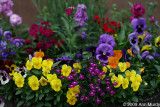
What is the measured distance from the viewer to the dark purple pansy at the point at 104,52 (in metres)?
2.21

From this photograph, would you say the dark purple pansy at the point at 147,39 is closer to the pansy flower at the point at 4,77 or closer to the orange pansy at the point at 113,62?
the orange pansy at the point at 113,62

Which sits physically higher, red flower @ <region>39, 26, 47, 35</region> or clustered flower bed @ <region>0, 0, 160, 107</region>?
red flower @ <region>39, 26, 47, 35</region>

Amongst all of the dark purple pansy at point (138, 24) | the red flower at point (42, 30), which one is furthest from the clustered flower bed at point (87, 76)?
the red flower at point (42, 30)

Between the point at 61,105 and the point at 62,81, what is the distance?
0.22 m

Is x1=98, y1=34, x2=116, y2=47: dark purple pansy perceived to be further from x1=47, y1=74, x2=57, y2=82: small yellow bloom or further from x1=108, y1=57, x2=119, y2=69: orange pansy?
x1=47, y1=74, x2=57, y2=82: small yellow bloom

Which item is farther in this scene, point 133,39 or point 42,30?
point 42,30

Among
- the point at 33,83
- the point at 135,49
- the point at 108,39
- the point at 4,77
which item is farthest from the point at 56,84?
the point at 135,49

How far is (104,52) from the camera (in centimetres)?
223

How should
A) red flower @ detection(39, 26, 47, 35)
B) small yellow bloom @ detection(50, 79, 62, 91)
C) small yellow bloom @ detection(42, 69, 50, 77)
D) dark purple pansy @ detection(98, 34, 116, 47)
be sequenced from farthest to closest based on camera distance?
red flower @ detection(39, 26, 47, 35) < dark purple pansy @ detection(98, 34, 116, 47) < small yellow bloom @ detection(42, 69, 50, 77) < small yellow bloom @ detection(50, 79, 62, 91)

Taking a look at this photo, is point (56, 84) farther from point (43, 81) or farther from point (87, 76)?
point (87, 76)

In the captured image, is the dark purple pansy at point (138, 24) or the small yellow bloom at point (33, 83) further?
the dark purple pansy at point (138, 24)

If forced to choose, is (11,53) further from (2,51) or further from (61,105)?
(61,105)

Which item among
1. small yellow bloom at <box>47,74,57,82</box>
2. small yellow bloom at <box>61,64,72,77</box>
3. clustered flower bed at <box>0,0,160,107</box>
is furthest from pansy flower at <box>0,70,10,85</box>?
small yellow bloom at <box>61,64,72,77</box>

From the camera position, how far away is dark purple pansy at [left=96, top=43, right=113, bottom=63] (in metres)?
2.21
